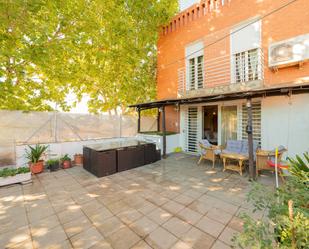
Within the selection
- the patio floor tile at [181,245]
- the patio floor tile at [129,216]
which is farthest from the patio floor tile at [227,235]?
the patio floor tile at [129,216]

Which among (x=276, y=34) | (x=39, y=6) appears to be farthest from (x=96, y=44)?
(x=276, y=34)

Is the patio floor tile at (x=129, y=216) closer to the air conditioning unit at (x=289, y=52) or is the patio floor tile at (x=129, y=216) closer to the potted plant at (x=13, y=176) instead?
the potted plant at (x=13, y=176)

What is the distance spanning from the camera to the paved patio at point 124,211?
2512 mm

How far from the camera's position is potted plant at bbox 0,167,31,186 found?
4527 millimetres

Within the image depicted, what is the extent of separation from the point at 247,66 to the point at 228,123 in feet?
8.76

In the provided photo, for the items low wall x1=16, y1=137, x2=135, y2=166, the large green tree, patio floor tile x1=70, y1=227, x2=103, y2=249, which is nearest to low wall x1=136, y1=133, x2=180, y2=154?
low wall x1=16, y1=137, x2=135, y2=166

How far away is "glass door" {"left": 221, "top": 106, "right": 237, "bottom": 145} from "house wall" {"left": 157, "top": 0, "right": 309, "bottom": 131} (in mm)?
1794

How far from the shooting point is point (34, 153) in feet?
18.5

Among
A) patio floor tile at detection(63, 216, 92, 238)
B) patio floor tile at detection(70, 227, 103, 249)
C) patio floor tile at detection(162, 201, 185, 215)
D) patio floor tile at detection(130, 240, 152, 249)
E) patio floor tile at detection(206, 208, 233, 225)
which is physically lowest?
patio floor tile at detection(206, 208, 233, 225)

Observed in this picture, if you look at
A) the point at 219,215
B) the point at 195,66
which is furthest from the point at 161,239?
the point at 195,66

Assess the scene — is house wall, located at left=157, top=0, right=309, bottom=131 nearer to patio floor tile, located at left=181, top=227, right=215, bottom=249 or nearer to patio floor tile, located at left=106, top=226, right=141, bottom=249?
patio floor tile, located at left=181, top=227, right=215, bottom=249

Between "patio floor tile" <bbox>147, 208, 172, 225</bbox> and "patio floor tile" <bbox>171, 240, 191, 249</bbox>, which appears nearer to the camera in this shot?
"patio floor tile" <bbox>171, 240, 191, 249</bbox>

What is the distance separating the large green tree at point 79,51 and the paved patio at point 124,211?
4.61 m

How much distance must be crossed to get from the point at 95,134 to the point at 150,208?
5.56 metres
